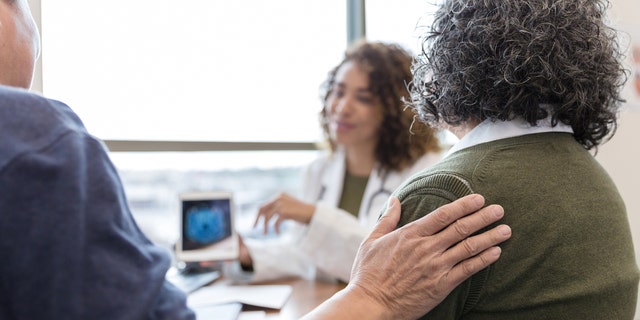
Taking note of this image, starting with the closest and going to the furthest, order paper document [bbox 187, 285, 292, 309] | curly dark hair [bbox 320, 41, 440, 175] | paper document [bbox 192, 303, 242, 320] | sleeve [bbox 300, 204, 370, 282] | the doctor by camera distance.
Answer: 1. paper document [bbox 192, 303, 242, 320]
2. paper document [bbox 187, 285, 292, 309]
3. sleeve [bbox 300, 204, 370, 282]
4. the doctor
5. curly dark hair [bbox 320, 41, 440, 175]

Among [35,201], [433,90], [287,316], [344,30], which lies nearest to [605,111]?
[433,90]

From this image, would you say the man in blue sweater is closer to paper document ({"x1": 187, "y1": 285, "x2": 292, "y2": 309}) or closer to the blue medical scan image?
paper document ({"x1": 187, "y1": 285, "x2": 292, "y2": 309})

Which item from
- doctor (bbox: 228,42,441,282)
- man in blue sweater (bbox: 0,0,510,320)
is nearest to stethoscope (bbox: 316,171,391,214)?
doctor (bbox: 228,42,441,282)

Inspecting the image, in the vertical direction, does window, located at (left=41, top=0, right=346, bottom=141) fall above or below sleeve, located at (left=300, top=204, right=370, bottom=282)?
above

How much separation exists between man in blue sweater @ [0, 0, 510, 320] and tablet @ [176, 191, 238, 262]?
1048 millimetres

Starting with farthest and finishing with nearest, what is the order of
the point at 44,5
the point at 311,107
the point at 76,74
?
the point at 311,107 → the point at 76,74 → the point at 44,5

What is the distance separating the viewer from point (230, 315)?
1193 millimetres

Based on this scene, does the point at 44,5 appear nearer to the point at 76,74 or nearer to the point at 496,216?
the point at 76,74

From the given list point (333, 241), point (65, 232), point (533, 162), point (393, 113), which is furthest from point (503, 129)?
point (393, 113)

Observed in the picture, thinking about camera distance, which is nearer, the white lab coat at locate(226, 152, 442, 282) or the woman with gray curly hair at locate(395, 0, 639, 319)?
the woman with gray curly hair at locate(395, 0, 639, 319)

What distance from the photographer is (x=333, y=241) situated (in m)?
1.70

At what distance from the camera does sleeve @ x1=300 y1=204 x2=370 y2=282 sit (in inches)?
65.5

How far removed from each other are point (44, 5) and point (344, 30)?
1.41 metres

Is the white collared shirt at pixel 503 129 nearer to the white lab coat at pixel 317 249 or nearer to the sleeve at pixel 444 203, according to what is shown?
the sleeve at pixel 444 203
